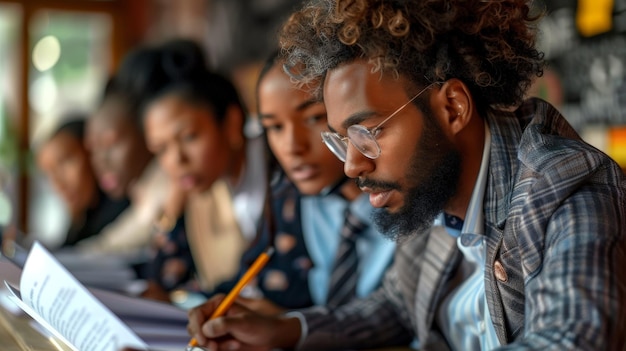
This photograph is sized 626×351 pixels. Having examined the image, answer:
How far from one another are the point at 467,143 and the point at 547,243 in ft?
0.77

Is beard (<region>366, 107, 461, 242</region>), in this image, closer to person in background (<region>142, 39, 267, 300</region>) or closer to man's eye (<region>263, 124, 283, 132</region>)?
man's eye (<region>263, 124, 283, 132</region>)

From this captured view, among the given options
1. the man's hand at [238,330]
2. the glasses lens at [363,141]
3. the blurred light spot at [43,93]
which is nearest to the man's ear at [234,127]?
the man's hand at [238,330]

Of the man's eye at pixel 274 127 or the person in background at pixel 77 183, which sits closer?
the man's eye at pixel 274 127

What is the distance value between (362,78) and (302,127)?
550mm

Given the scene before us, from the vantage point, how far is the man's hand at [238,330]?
116 centimetres

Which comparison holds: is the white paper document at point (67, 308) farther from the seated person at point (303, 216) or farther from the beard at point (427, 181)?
the seated person at point (303, 216)

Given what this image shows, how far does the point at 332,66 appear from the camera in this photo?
3.41ft

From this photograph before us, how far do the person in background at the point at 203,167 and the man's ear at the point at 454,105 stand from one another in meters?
0.98

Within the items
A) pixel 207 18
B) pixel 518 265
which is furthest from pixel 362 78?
pixel 207 18

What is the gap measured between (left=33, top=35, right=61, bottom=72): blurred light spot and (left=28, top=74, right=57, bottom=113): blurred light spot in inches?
3.4

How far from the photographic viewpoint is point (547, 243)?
2.75ft

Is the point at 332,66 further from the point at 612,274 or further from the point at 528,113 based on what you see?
the point at 612,274

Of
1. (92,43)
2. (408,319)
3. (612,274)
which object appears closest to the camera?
(612,274)

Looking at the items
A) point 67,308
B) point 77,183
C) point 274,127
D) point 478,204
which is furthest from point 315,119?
point 77,183
